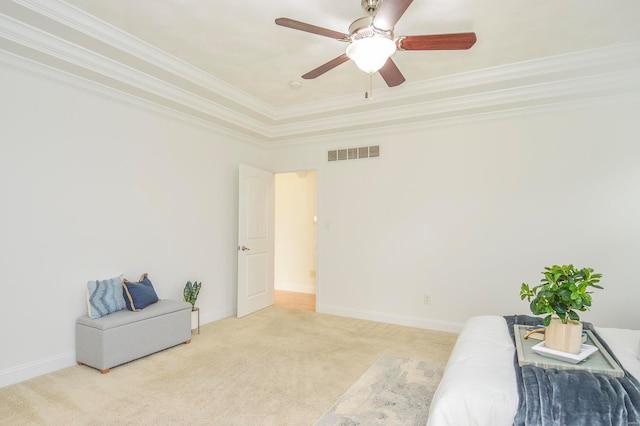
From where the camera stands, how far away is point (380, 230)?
468cm

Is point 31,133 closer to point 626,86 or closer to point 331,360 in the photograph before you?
point 331,360

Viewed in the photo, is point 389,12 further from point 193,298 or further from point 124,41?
point 193,298

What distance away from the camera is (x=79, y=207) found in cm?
320

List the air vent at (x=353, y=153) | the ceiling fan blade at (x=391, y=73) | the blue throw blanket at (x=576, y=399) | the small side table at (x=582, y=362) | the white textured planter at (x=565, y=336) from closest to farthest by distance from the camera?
the blue throw blanket at (x=576, y=399)
the small side table at (x=582, y=362)
the white textured planter at (x=565, y=336)
the ceiling fan blade at (x=391, y=73)
the air vent at (x=353, y=153)

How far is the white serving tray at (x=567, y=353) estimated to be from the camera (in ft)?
5.60

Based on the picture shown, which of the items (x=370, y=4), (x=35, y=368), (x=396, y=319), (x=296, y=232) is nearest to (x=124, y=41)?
(x=370, y=4)

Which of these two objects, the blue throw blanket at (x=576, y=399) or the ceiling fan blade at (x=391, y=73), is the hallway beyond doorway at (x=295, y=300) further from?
the blue throw blanket at (x=576, y=399)

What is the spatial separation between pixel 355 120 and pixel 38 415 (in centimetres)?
418

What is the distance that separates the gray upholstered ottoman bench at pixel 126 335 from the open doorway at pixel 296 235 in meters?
2.96

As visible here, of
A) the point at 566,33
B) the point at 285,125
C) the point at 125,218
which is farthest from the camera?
the point at 285,125

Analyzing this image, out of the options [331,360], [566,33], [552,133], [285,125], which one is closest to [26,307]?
[331,360]

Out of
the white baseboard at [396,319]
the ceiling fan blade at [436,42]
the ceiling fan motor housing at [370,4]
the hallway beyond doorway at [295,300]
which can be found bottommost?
the hallway beyond doorway at [295,300]

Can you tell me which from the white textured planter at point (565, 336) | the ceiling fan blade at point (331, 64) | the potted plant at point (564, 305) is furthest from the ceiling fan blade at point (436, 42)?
the white textured planter at point (565, 336)

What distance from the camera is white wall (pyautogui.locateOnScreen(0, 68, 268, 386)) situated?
279 cm
